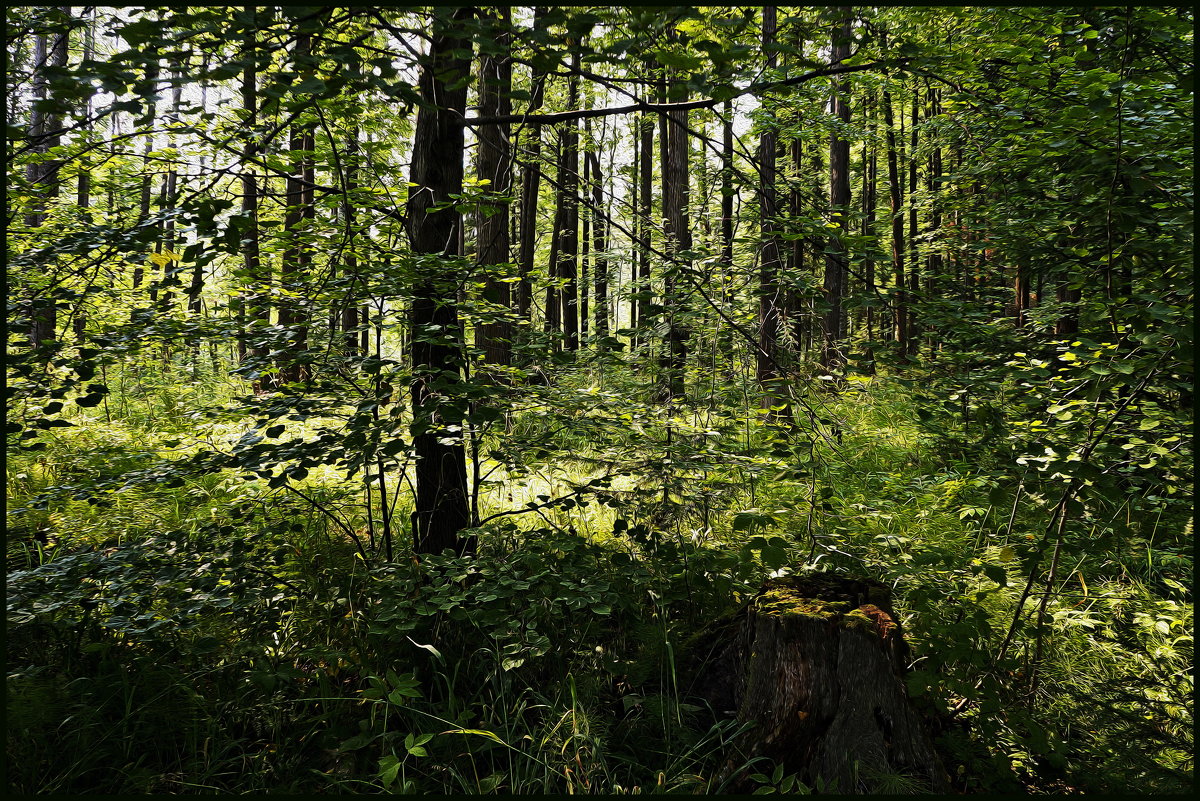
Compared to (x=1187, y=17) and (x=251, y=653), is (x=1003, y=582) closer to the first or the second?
(x=1187, y=17)

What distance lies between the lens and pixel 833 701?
91.8 inches

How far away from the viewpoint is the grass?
230 centimetres

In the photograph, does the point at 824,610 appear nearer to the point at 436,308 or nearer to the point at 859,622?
the point at 859,622

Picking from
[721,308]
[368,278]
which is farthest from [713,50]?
[368,278]

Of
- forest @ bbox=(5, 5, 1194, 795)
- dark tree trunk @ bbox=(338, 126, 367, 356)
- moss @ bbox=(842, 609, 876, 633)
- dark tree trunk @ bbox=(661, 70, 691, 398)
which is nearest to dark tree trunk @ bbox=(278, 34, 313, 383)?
forest @ bbox=(5, 5, 1194, 795)

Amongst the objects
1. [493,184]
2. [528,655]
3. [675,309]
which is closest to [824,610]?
[528,655]

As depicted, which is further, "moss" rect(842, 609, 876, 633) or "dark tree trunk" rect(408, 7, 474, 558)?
"dark tree trunk" rect(408, 7, 474, 558)

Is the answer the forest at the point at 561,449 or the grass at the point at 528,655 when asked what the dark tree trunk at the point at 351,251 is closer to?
the forest at the point at 561,449

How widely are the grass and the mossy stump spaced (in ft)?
0.36

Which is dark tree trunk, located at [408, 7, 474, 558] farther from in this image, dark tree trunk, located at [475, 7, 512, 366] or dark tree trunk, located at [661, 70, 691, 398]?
dark tree trunk, located at [661, 70, 691, 398]

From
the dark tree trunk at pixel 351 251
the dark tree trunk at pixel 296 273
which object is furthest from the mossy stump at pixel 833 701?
the dark tree trunk at pixel 296 273

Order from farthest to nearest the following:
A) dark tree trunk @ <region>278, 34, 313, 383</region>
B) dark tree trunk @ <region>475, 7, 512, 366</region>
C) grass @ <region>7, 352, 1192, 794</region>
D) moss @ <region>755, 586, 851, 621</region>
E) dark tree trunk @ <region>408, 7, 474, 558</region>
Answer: dark tree trunk @ <region>475, 7, 512, 366</region> < dark tree trunk @ <region>408, 7, 474, 558</region> < dark tree trunk @ <region>278, 34, 313, 383</region> < moss @ <region>755, 586, 851, 621</region> < grass @ <region>7, 352, 1192, 794</region>

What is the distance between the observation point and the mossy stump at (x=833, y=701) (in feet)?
7.29

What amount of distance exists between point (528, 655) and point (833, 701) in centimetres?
123
